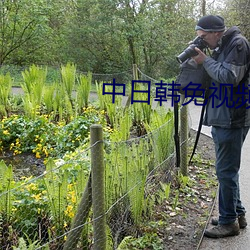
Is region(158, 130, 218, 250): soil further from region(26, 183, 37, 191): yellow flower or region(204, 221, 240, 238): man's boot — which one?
region(26, 183, 37, 191): yellow flower

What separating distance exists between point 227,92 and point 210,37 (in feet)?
1.61

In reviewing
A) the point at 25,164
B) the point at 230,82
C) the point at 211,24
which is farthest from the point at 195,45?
the point at 25,164

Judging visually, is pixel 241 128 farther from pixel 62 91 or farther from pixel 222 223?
pixel 62 91

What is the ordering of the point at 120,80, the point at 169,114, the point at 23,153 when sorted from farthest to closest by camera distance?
the point at 120,80 → the point at 23,153 → the point at 169,114

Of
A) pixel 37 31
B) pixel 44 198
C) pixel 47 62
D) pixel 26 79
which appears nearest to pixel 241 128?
pixel 44 198

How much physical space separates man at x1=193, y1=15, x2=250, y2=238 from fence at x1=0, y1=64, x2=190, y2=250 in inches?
30.1

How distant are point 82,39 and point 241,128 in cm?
1601

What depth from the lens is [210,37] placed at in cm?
319

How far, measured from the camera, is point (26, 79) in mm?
7754

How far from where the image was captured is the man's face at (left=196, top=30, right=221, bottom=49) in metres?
3.17

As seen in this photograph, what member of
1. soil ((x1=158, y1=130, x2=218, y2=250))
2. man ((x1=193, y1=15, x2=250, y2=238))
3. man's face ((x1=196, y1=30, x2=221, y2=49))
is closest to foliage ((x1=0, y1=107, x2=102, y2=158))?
soil ((x1=158, y1=130, x2=218, y2=250))

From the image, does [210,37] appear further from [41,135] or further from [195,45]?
[41,135]

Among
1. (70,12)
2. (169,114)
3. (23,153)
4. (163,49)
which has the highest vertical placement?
(70,12)

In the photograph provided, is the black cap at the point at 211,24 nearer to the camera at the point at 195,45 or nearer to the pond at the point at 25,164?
the camera at the point at 195,45
